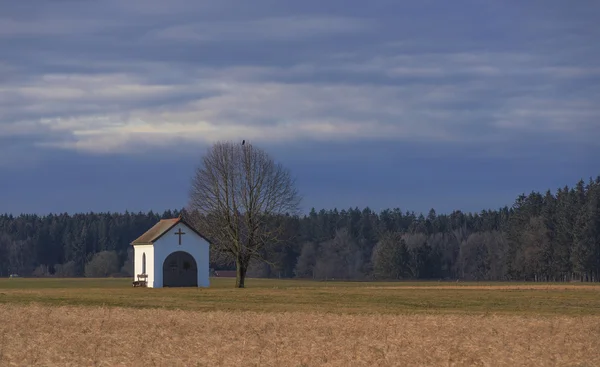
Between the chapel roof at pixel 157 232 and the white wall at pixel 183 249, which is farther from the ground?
the chapel roof at pixel 157 232

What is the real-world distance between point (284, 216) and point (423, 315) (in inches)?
1663

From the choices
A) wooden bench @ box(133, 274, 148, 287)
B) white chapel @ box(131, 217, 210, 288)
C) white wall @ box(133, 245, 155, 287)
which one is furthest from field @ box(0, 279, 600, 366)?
wooden bench @ box(133, 274, 148, 287)

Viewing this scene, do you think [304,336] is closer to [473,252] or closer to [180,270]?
[180,270]

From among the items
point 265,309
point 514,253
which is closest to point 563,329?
point 265,309

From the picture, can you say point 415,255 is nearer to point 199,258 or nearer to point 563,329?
point 199,258

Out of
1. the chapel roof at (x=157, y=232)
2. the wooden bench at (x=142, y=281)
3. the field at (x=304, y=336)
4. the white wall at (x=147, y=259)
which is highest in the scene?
the chapel roof at (x=157, y=232)

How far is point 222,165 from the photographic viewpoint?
256ft

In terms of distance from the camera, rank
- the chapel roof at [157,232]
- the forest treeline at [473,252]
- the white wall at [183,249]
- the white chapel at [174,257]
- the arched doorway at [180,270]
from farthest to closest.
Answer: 1. the forest treeline at [473,252]
2. the arched doorway at [180,270]
3. the chapel roof at [157,232]
4. the white chapel at [174,257]
5. the white wall at [183,249]

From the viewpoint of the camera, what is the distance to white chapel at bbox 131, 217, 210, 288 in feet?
251

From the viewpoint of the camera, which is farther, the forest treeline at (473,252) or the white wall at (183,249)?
the forest treeline at (473,252)

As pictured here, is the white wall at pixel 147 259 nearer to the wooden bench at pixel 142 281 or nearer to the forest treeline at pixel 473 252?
the wooden bench at pixel 142 281

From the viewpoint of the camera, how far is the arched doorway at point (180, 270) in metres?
76.9

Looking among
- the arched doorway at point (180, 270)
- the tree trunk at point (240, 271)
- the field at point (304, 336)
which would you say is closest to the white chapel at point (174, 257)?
the arched doorway at point (180, 270)

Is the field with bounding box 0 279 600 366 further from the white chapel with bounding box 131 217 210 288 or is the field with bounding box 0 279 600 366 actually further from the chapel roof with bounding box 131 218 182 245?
the chapel roof with bounding box 131 218 182 245
